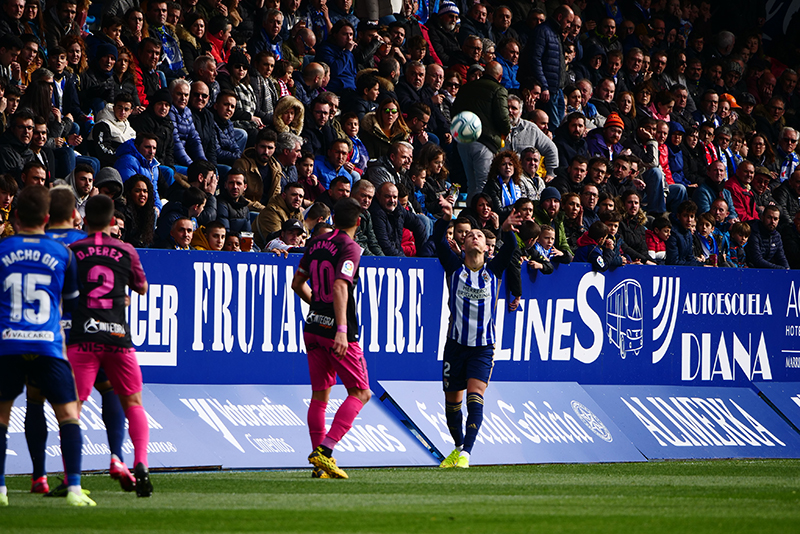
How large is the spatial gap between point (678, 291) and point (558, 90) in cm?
611

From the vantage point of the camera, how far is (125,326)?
8.23 meters

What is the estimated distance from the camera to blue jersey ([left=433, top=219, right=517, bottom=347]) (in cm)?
1173

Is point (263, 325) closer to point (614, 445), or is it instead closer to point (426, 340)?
point (426, 340)

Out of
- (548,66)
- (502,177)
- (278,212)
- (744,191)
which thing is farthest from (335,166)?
(744,191)

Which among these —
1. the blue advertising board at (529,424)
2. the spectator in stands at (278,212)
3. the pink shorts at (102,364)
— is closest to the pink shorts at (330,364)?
the pink shorts at (102,364)

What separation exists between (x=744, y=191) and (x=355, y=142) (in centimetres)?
764

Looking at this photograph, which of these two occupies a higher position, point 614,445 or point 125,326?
point 125,326

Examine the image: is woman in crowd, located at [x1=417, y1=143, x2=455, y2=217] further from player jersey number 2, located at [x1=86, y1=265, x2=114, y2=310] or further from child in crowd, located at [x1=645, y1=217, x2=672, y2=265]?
player jersey number 2, located at [x1=86, y1=265, x2=114, y2=310]

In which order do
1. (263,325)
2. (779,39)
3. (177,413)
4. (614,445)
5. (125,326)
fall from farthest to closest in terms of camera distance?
(779,39)
(614,445)
(263,325)
(177,413)
(125,326)

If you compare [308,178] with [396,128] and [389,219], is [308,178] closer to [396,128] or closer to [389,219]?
[389,219]

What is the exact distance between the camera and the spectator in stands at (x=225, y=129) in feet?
50.6

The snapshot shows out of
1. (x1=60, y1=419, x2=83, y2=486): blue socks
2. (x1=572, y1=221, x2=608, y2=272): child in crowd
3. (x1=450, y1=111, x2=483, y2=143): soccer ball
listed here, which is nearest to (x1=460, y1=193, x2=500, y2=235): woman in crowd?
(x1=572, y1=221, x2=608, y2=272): child in crowd

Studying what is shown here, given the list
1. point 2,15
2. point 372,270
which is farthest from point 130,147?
point 372,270

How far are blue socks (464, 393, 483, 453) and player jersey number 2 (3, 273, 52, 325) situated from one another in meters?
5.16
